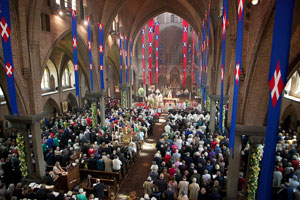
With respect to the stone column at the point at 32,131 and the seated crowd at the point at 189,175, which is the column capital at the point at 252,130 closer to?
the seated crowd at the point at 189,175

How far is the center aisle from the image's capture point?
9.44m

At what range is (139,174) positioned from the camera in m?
11.3

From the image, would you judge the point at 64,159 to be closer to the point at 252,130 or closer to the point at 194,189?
the point at 194,189

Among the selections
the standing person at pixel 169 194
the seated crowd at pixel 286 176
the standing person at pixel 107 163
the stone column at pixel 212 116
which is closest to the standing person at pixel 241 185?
the seated crowd at pixel 286 176

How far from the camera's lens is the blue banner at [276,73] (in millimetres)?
3115

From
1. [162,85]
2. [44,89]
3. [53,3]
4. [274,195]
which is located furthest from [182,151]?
[162,85]

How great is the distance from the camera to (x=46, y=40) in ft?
38.3

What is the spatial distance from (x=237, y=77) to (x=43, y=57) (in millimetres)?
10348

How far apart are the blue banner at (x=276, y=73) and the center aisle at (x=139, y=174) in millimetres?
7017

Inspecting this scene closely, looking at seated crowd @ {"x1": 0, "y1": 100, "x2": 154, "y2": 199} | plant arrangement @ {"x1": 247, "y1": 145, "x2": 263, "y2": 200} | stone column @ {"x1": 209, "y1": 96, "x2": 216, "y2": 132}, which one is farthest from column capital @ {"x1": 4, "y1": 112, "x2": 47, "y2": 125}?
stone column @ {"x1": 209, "y1": 96, "x2": 216, "y2": 132}

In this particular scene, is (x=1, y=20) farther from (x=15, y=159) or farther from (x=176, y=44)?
(x=176, y=44)

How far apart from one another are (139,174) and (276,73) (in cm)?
964

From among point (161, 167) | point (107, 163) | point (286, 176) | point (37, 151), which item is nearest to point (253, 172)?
point (286, 176)

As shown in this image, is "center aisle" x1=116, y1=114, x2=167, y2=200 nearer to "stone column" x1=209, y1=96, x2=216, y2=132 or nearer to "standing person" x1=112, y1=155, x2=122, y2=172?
"standing person" x1=112, y1=155, x2=122, y2=172
